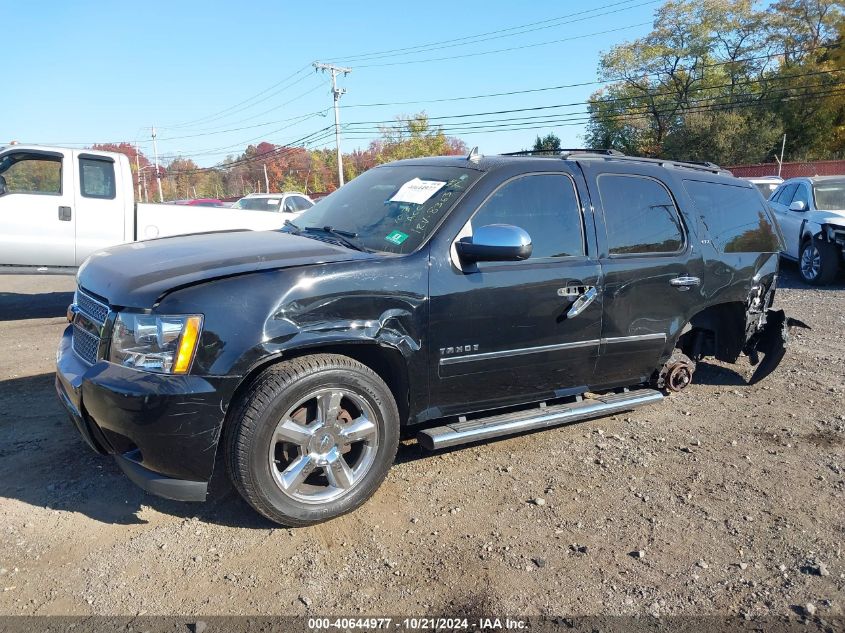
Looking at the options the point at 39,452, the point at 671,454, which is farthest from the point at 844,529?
the point at 39,452

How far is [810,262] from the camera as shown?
1065cm

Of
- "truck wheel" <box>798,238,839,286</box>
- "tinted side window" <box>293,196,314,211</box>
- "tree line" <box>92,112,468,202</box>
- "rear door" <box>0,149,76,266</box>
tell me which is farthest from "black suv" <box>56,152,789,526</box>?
"tree line" <box>92,112,468,202</box>

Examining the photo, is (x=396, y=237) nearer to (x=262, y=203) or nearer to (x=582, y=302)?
(x=582, y=302)

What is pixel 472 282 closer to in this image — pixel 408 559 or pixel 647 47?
pixel 408 559

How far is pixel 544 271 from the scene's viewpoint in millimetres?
3678

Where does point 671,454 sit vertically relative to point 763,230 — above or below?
below

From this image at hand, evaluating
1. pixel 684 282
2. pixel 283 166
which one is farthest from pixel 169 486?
pixel 283 166

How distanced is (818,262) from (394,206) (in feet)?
30.5

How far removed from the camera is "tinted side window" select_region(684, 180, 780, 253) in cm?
459

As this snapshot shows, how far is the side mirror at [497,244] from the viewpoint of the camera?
3291mm

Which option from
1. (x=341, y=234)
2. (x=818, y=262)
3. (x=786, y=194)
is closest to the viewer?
(x=341, y=234)

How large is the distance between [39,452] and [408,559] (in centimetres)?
246

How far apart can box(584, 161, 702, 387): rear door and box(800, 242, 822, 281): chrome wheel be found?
747cm

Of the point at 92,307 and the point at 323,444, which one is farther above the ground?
the point at 92,307
